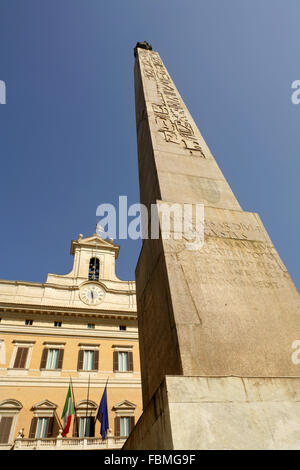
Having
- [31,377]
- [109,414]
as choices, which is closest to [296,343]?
[109,414]

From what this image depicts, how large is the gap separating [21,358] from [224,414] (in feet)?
61.4

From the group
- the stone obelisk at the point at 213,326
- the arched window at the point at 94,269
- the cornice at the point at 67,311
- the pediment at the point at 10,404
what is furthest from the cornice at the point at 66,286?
the stone obelisk at the point at 213,326

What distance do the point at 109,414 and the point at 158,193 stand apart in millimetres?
Answer: 16734

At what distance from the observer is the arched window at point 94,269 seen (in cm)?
2375

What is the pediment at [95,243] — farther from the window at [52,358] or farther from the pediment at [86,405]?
the pediment at [86,405]

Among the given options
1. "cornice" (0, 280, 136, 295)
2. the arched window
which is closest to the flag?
"cornice" (0, 280, 136, 295)

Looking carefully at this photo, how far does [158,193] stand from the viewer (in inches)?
144

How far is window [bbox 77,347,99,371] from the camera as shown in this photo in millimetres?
18047

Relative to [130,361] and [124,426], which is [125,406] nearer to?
[124,426]

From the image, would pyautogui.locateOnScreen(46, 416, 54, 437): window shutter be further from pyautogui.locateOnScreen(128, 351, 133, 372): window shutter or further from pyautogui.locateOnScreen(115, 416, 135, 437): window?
pyautogui.locateOnScreen(128, 351, 133, 372): window shutter

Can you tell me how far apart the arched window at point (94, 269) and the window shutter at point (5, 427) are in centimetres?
1037

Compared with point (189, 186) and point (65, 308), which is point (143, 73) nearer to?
point (189, 186)

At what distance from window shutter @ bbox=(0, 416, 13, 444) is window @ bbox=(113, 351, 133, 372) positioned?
19.9 ft

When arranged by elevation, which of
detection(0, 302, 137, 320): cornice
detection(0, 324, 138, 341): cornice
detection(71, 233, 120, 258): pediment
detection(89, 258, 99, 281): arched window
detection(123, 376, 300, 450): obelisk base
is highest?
detection(71, 233, 120, 258): pediment
